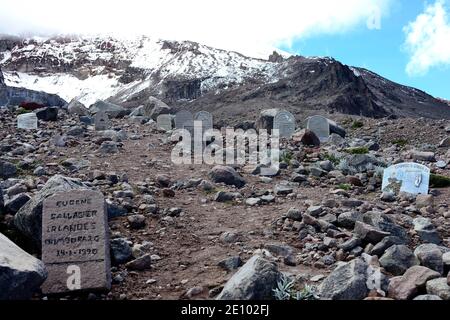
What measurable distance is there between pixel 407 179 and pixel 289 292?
5.09 meters

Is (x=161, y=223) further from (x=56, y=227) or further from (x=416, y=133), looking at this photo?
(x=416, y=133)

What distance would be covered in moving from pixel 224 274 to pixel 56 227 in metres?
1.75

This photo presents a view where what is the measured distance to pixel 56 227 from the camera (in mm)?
5043

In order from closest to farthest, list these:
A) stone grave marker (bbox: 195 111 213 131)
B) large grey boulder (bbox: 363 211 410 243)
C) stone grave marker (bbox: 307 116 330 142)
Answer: large grey boulder (bbox: 363 211 410 243)
stone grave marker (bbox: 307 116 330 142)
stone grave marker (bbox: 195 111 213 131)

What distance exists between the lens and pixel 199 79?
99.6m

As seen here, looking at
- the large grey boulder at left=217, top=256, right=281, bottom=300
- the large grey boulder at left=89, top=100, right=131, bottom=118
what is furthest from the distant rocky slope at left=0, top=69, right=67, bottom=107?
the large grey boulder at left=217, top=256, right=281, bottom=300

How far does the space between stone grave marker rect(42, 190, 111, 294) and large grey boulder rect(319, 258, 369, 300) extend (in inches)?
80.1

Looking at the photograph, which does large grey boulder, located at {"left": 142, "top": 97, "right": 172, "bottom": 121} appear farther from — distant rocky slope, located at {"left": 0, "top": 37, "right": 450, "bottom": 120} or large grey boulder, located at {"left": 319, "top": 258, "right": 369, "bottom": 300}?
distant rocky slope, located at {"left": 0, "top": 37, "right": 450, "bottom": 120}

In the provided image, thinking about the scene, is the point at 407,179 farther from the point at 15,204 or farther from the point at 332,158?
the point at 15,204

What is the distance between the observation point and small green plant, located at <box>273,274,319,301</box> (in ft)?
13.8

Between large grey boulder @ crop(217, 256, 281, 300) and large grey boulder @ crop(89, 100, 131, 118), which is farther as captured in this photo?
large grey boulder @ crop(89, 100, 131, 118)

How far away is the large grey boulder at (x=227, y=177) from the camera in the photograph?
8969 mm

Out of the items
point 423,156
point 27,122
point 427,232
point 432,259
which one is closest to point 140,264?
point 432,259
